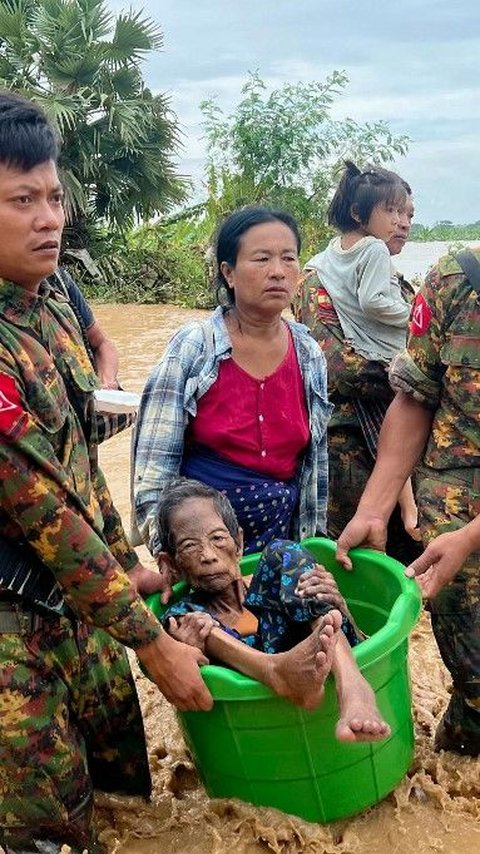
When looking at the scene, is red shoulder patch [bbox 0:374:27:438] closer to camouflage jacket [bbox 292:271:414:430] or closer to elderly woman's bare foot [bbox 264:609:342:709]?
elderly woman's bare foot [bbox 264:609:342:709]

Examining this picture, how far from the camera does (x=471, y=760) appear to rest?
246 centimetres

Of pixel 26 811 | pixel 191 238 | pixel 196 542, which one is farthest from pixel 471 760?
pixel 191 238

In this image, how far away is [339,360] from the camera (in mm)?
3348

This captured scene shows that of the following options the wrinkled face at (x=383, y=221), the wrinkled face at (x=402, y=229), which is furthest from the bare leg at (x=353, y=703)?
the wrinkled face at (x=402, y=229)

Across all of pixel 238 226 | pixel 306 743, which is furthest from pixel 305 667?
pixel 238 226

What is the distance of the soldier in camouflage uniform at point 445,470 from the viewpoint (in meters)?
2.28

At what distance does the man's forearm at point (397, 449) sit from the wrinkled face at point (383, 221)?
1.23 meters

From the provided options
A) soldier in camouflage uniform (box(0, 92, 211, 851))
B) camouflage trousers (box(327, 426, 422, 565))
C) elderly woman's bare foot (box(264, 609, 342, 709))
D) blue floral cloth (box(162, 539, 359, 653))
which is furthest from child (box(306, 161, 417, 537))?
elderly woman's bare foot (box(264, 609, 342, 709))

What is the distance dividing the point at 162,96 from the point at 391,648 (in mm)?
11493

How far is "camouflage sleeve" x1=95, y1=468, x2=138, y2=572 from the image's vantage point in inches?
87.1

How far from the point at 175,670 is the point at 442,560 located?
782 mm

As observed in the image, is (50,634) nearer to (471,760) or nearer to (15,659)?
(15,659)

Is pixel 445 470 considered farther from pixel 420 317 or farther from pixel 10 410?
pixel 10 410

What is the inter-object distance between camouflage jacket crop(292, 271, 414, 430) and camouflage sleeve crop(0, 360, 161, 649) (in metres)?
1.68
